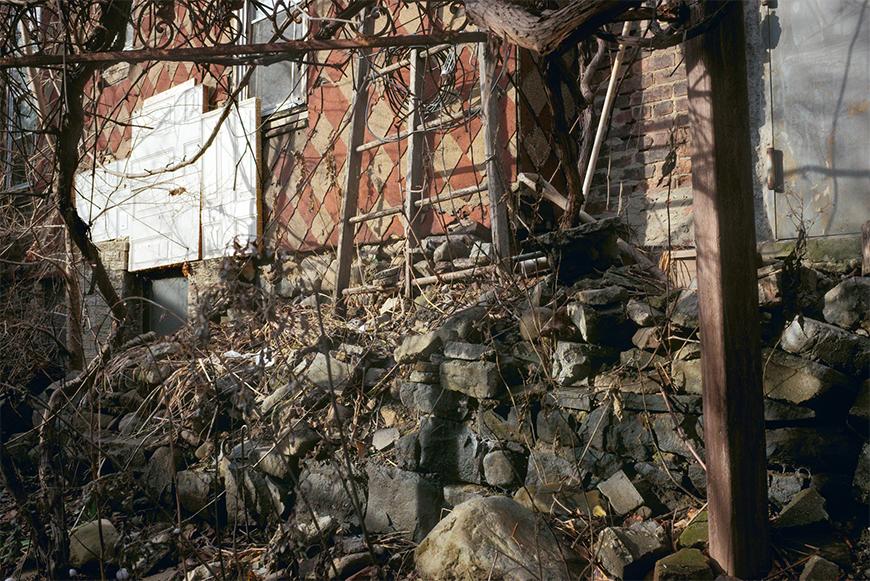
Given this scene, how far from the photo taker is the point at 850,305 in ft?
10.2

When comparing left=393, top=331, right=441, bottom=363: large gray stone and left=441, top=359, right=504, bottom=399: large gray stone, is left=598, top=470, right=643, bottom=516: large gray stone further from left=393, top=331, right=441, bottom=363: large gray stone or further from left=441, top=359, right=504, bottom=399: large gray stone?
left=393, top=331, right=441, bottom=363: large gray stone

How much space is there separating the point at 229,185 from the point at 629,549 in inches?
208

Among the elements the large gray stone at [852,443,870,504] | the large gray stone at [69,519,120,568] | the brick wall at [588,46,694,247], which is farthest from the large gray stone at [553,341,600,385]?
the large gray stone at [69,519,120,568]

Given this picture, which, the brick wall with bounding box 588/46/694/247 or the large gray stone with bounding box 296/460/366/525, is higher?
the brick wall with bounding box 588/46/694/247

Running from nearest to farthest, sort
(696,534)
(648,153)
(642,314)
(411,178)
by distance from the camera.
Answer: (696,534)
(642,314)
(648,153)
(411,178)

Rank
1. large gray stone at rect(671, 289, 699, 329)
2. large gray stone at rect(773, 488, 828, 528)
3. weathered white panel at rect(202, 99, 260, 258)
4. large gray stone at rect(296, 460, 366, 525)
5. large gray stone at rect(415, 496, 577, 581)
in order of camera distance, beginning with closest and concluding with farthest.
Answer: large gray stone at rect(773, 488, 828, 528) → large gray stone at rect(415, 496, 577, 581) → large gray stone at rect(671, 289, 699, 329) → large gray stone at rect(296, 460, 366, 525) → weathered white panel at rect(202, 99, 260, 258)

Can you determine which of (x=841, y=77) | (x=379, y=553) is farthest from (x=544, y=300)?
(x=841, y=77)

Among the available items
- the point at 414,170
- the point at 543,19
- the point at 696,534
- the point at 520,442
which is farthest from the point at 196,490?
the point at 543,19

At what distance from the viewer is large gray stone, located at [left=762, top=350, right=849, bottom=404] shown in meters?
2.87

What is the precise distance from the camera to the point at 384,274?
557 centimetres

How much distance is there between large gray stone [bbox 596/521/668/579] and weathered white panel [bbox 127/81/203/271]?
5.28 meters

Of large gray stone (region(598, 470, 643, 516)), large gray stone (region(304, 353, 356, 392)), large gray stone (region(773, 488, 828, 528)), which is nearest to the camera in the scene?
large gray stone (region(773, 488, 828, 528))

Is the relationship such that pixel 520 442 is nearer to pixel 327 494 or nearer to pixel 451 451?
pixel 451 451

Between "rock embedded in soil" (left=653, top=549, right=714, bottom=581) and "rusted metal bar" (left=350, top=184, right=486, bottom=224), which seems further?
"rusted metal bar" (left=350, top=184, right=486, bottom=224)
